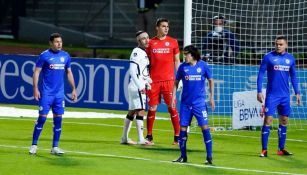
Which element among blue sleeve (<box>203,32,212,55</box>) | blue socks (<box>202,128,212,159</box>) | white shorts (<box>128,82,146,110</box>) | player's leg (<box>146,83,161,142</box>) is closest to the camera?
blue socks (<box>202,128,212,159</box>)

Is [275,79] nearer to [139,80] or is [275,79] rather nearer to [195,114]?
[195,114]

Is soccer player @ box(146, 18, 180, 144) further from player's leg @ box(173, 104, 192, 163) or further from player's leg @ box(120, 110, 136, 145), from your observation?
player's leg @ box(173, 104, 192, 163)

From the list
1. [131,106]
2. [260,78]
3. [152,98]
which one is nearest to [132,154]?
[131,106]

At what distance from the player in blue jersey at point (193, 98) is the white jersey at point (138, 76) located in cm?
256

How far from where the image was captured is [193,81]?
58.9ft

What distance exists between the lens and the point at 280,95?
1933cm

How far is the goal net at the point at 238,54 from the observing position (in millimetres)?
24891

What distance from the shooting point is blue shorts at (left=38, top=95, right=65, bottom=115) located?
1845 centimetres

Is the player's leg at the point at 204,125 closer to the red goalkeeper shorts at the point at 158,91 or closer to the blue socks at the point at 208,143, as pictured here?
the blue socks at the point at 208,143

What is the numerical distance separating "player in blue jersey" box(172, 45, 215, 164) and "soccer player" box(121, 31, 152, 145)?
2581 mm

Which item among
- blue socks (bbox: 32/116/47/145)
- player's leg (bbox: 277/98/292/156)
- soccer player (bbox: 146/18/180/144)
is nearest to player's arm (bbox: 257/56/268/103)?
player's leg (bbox: 277/98/292/156)

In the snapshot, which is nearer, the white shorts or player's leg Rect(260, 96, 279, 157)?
player's leg Rect(260, 96, 279, 157)

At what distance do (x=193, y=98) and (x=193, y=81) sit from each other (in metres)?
0.30

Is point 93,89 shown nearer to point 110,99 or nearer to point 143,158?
point 110,99
